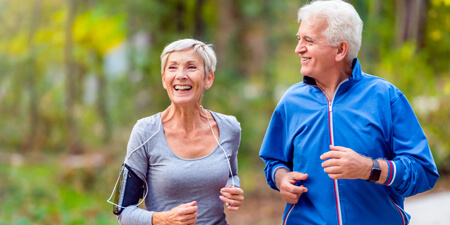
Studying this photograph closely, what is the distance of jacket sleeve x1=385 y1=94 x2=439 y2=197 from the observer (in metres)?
1.95

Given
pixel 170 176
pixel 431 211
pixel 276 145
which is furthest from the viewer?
pixel 431 211

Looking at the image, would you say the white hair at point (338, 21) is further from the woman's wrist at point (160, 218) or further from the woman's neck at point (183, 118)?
the woman's wrist at point (160, 218)

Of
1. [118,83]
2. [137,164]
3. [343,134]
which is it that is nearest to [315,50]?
[343,134]

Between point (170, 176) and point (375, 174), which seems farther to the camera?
point (170, 176)

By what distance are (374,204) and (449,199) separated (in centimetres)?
469

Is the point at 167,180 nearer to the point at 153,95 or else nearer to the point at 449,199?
the point at 449,199

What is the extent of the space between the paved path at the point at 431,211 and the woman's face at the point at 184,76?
14.1 ft

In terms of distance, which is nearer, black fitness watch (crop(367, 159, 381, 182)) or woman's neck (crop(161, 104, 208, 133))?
black fitness watch (crop(367, 159, 381, 182))

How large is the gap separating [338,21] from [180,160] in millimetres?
888

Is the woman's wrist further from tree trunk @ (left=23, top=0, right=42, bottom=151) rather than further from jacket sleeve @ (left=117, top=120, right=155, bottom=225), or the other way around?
tree trunk @ (left=23, top=0, right=42, bottom=151)

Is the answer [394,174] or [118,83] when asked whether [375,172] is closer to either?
[394,174]

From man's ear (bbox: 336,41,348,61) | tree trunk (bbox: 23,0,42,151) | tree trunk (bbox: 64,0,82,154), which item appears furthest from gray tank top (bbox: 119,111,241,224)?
tree trunk (bbox: 23,0,42,151)

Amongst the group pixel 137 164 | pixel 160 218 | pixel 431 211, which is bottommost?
pixel 431 211

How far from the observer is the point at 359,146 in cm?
206
